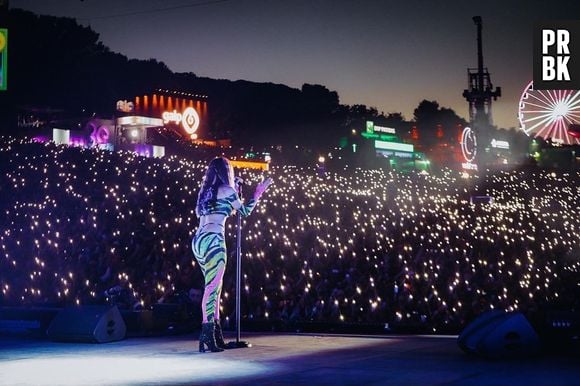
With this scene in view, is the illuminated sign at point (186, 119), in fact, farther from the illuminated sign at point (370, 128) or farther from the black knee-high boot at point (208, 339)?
the black knee-high boot at point (208, 339)

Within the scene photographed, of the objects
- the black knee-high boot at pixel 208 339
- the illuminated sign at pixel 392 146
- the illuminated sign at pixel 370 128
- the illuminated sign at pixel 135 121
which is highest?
the illuminated sign at pixel 370 128

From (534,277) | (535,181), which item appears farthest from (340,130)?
(534,277)

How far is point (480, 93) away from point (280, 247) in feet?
115

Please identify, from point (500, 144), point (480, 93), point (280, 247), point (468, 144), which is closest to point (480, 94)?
point (480, 93)

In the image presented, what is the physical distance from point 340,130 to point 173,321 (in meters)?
90.6

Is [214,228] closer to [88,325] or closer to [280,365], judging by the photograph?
[280,365]

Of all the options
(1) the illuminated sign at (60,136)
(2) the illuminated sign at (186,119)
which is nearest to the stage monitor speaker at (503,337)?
(1) the illuminated sign at (60,136)

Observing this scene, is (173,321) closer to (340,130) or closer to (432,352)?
(432,352)

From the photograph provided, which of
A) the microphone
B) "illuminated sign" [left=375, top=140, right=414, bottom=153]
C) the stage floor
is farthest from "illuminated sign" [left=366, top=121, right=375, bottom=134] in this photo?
the microphone

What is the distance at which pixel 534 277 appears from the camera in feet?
61.9

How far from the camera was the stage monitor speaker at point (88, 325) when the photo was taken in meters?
9.45

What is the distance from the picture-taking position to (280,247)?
Result: 17422mm

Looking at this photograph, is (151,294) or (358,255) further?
(358,255)

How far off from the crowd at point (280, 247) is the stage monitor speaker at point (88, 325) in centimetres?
142
